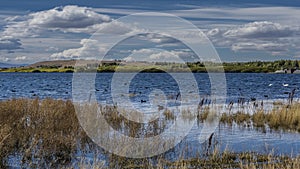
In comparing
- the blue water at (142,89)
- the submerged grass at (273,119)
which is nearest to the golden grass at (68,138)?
the submerged grass at (273,119)

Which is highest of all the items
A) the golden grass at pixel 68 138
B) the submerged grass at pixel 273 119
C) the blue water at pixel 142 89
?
the golden grass at pixel 68 138

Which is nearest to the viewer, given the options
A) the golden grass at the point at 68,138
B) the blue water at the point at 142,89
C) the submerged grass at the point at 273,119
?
the golden grass at the point at 68,138

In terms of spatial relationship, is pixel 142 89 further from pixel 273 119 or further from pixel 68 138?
pixel 68 138

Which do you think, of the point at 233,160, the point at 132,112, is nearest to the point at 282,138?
the point at 233,160

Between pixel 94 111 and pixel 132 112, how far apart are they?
3023 mm

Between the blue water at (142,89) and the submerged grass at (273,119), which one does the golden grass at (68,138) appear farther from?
the blue water at (142,89)

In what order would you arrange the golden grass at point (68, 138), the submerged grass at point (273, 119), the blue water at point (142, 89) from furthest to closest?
the blue water at point (142, 89), the submerged grass at point (273, 119), the golden grass at point (68, 138)

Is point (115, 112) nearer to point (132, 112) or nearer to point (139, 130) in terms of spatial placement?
point (132, 112)

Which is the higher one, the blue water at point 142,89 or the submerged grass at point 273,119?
the submerged grass at point 273,119

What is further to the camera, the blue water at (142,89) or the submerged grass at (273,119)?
the blue water at (142,89)

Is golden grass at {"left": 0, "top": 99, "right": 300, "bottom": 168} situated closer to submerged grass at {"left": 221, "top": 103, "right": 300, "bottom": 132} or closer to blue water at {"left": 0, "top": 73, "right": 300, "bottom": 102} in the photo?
submerged grass at {"left": 221, "top": 103, "right": 300, "bottom": 132}

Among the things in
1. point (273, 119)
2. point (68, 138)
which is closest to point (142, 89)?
point (273, 119)

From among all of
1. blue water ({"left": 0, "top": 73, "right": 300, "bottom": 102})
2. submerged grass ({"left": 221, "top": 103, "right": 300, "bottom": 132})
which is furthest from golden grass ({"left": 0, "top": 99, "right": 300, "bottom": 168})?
blue water ({"left": 0, "top": 73, "right": 300, "bottom": 102})

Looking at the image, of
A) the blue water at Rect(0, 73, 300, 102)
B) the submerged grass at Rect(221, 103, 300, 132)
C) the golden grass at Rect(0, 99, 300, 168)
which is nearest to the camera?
the golden grass at Rect(0, 99, 300, 168)
